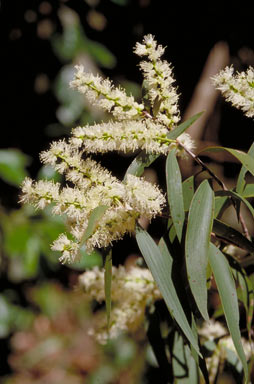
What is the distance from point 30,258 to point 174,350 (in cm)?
64

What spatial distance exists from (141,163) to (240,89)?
161mm

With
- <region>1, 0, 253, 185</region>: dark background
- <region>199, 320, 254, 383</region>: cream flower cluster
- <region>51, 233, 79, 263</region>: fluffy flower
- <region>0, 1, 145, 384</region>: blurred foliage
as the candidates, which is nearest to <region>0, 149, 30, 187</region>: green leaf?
<region>0, 1, 145, 384</region>: blurred foliage

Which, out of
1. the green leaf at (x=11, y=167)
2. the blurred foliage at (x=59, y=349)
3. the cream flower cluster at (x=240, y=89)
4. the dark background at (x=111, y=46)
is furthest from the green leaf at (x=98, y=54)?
the blurred foliage at (x=59, y=349)

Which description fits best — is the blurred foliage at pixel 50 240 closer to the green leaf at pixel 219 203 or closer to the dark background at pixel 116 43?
the dark background at pixel 116 43

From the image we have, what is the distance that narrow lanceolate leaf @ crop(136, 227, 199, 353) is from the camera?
56cm

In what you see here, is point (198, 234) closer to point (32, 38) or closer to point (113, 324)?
point (113, 324)

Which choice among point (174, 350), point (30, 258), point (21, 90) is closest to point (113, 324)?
point (174, 350)

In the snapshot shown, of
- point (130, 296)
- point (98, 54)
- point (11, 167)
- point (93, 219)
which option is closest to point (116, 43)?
point (98, 54)

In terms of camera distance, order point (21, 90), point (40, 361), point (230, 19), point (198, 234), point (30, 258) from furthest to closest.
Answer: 1. point (40, 361)
2. point (230, 19)
3. point (21, 90)
4. point (30, 258)
5. point (198, 234)

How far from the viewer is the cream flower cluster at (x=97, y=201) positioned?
1.81 feet

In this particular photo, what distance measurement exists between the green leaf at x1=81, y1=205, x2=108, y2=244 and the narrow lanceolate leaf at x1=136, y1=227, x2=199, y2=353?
0.24ft

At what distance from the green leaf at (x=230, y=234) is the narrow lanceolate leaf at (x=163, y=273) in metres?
0.08

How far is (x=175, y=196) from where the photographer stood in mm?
582

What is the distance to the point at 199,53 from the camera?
2252mm
